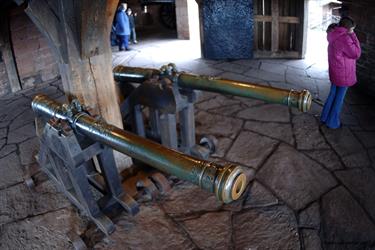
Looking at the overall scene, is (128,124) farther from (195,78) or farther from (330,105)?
(330,105)

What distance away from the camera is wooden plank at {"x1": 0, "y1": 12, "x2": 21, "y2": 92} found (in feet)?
19.8

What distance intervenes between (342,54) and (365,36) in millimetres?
1691

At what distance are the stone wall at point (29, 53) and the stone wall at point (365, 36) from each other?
220 inches

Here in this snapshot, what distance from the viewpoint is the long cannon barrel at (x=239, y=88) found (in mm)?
2668


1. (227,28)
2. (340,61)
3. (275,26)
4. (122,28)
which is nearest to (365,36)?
(340,61)

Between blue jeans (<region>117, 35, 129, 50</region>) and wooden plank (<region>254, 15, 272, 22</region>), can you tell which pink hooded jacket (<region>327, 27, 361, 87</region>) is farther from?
blue jeans (<region>117, 35, 129, 50</region>)

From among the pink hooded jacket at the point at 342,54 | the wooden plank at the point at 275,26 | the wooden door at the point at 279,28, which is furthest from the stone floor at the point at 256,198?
the wooden plank at the point at 275,26

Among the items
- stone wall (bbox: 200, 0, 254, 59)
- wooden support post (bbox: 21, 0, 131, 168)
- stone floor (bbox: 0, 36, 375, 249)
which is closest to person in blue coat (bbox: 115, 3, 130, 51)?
stone wall (bbox: 200, 0, 254, 59)

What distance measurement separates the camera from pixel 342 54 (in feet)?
13.5

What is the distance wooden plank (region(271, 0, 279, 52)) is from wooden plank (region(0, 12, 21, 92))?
16.7 feet

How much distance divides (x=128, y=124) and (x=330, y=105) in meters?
2.57

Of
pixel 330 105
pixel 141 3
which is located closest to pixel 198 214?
pixel 330 105

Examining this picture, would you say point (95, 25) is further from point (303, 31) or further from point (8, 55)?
→ point (303, 31)

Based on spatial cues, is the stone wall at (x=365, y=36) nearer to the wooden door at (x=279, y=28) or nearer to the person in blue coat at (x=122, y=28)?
the wooden door at (x=279, y=28)
